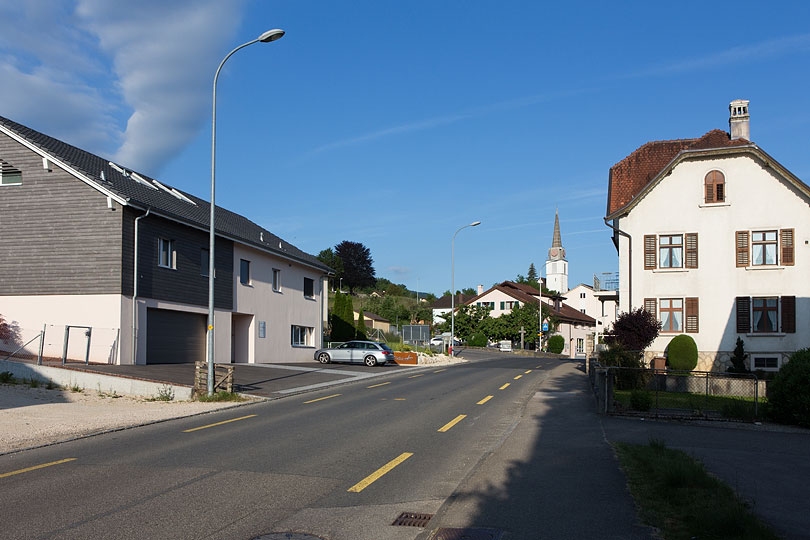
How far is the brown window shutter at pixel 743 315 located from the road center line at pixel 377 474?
24331mm

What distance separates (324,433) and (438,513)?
5743 mm

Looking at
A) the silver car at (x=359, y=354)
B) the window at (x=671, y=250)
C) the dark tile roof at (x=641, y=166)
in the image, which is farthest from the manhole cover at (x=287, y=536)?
the dark tile roof at (x=641, y=166)

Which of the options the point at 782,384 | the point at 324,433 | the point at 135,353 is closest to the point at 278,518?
the point at 324,433

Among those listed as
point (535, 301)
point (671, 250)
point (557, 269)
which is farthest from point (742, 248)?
point (557, 269)

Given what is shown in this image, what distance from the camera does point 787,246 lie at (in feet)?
96.5

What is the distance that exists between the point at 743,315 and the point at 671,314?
295cm

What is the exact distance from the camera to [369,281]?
103 m

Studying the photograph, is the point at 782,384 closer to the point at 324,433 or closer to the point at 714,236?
the point at 324,433

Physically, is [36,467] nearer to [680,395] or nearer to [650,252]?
[680,395]

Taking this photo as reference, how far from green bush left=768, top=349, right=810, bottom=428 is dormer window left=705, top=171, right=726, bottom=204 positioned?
18.3m

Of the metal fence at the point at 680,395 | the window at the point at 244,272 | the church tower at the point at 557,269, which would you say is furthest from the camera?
the church tower at the point at 557,269

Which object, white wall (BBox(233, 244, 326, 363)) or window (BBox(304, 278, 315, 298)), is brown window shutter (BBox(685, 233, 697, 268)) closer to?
white wall (BBox(233, 244, 326, 363))

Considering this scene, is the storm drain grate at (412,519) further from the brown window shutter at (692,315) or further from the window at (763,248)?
the window at (763,248)

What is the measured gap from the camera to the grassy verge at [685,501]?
5.41 m
